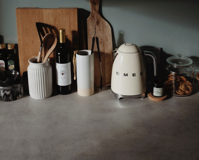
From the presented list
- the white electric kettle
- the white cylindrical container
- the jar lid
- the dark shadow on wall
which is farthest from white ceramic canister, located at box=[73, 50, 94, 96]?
the jar lid

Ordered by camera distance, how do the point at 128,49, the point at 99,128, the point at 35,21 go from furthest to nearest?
the point at 35,21
the point at 128,49
the point at 99,128

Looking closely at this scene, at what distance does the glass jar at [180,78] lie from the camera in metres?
1.38

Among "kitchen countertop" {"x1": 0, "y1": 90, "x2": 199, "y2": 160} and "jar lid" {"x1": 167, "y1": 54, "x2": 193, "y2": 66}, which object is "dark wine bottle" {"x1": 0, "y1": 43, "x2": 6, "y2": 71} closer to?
"kitchen countertop" {"x1": 0, "y1": 90, "x2": 199, "y2": 160}

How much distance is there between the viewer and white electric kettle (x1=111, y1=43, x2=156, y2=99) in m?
1.26

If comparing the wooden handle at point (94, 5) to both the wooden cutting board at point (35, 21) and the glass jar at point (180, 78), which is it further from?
the glass jar at point (180, 78)

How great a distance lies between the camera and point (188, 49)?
1.51 metres

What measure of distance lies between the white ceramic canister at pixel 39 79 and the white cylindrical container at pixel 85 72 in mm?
143

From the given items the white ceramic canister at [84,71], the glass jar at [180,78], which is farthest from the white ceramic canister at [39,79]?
the glass jar at [180,78]

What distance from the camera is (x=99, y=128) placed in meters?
1.11

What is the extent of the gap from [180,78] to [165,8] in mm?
366

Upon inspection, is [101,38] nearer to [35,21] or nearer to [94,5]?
[94,5]

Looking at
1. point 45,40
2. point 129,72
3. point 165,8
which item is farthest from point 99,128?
point 165,8

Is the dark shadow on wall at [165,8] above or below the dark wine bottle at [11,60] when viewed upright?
above

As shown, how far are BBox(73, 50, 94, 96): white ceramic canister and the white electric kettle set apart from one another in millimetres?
116
